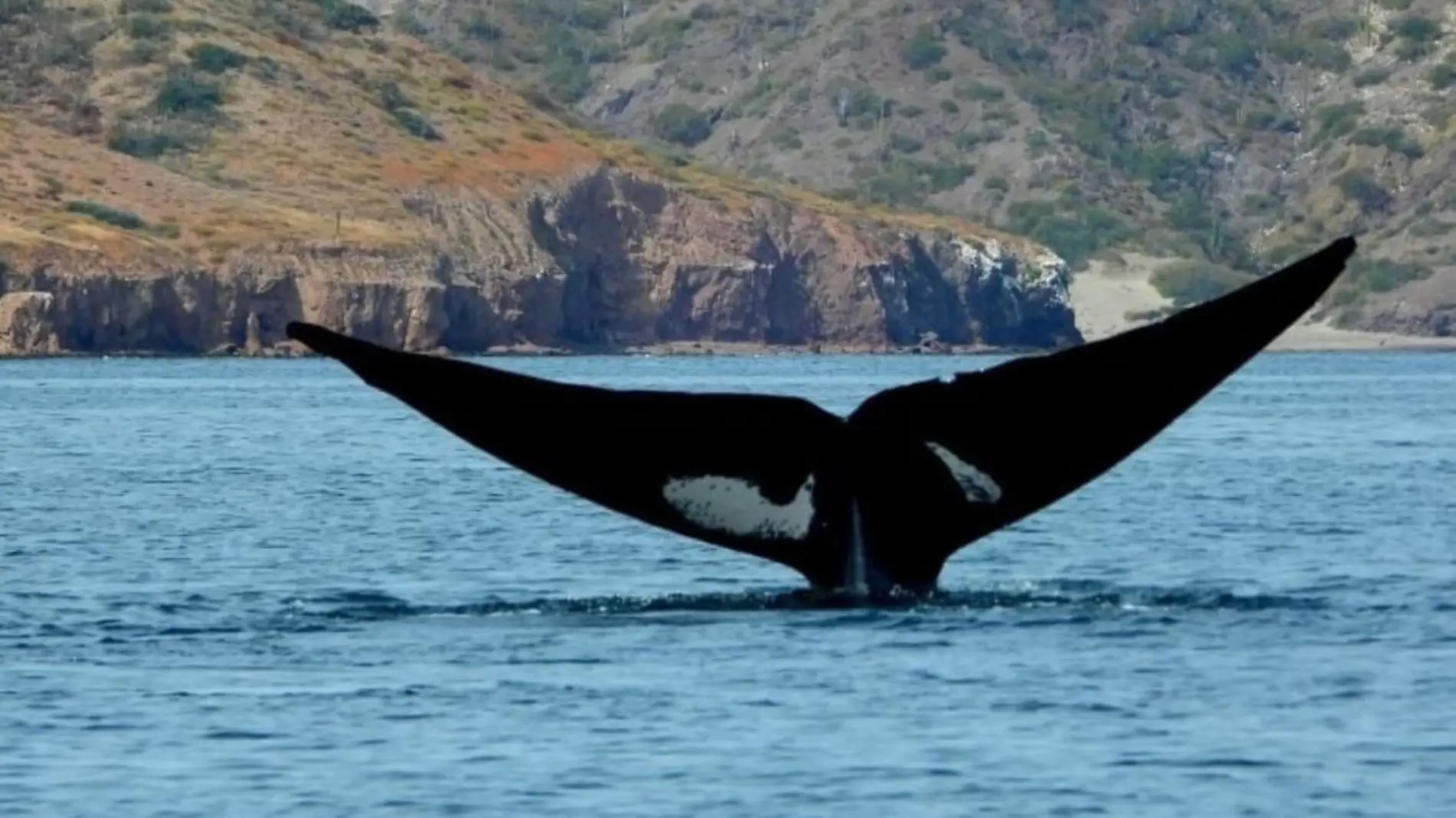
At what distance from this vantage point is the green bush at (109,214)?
12938cm

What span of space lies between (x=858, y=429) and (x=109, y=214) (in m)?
115

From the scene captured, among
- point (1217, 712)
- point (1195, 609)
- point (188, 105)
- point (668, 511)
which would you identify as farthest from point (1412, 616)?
point (188, 105)

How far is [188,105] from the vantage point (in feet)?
484

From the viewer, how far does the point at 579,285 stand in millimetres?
140500

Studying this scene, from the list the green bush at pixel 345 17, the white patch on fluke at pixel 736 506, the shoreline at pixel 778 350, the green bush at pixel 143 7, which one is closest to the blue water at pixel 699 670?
the white patch on fluke at pixel 736 506

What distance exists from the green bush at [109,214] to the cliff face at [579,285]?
532 cm

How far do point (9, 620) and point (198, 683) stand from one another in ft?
13.9

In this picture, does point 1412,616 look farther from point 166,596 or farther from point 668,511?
point 166,596

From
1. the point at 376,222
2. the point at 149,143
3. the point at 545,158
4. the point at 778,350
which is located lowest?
the point at 778,350

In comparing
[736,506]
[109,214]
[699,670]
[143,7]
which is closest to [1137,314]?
[143,7]

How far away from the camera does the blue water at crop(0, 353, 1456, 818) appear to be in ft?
55.0

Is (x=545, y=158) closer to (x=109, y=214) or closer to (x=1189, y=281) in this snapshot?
(x=109, y=214)

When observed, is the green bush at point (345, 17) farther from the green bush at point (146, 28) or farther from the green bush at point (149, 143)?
the green bush at point (149, 143)

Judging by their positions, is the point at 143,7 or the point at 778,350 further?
the point at 143,7
